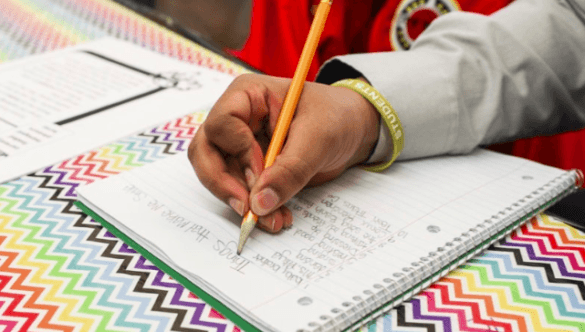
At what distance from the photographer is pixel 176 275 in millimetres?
356

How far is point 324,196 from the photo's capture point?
1.42 feet

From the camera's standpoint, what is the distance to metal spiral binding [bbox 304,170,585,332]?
314 millimetres

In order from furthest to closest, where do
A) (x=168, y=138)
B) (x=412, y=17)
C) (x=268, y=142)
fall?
(x=412, y=17), (x=168, y=138), (x=268, y=142)

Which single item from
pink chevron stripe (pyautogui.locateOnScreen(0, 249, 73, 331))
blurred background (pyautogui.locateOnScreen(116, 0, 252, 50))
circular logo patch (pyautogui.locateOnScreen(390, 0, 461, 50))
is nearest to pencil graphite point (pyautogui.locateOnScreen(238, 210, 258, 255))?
pink chevron stripe (pyautogui.locateOnScreen(0, 249, 73, 331))

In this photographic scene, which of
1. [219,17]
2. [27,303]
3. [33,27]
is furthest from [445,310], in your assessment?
[219,17]

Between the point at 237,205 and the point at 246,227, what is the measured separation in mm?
20

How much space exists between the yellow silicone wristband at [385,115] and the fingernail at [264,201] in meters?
0.14

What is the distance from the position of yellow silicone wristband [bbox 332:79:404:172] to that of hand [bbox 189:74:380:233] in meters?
0.02

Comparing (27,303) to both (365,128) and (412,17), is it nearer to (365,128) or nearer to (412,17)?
(365,128)

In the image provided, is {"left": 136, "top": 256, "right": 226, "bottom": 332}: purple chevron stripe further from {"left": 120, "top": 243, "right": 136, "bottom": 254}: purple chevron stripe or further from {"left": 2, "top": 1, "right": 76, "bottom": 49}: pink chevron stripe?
{"left": 2, "top": 1, "right": 76, "bottom": 49}: pink chevron stripe

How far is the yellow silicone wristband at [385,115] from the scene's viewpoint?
0.48 meters

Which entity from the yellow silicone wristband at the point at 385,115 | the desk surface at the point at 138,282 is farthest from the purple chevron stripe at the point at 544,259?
the yellow silicone wristband at the point at 385,115

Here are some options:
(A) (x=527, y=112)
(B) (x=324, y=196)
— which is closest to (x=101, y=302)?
(B) (x=324, y=196)

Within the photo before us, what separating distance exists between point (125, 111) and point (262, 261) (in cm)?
31
